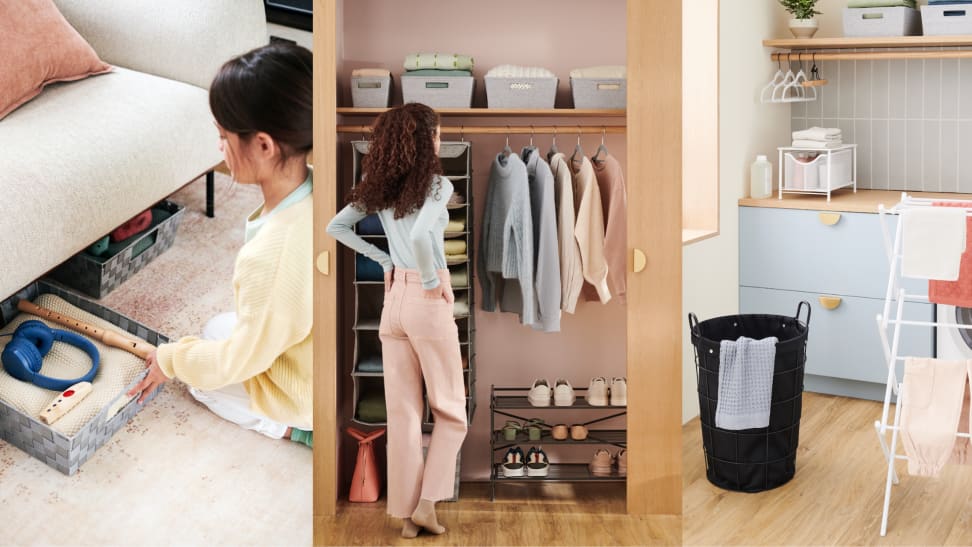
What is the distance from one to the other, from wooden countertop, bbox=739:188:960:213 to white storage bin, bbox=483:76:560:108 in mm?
1689

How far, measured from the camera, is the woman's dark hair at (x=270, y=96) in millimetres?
2592

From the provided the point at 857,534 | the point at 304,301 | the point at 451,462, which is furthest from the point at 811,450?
the point at 304,301

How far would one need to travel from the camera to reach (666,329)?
3.39 metres

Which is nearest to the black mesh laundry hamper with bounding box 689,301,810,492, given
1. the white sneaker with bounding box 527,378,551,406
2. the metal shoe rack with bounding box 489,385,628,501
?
the metal shoe rack with bounding box 489,385,628,501

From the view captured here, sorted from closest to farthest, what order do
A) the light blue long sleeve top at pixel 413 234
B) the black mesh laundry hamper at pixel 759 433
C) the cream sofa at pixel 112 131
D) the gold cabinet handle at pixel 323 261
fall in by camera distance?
1. the cream sofa at pixel 112 131
2. the light blue long sleeve top at pixel 413 234
3. the gold cabinet handle at pixel 323 261
4. the black mesh laundry hamper at pixel 759 433

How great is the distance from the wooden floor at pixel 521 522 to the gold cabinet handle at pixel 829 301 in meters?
1.56

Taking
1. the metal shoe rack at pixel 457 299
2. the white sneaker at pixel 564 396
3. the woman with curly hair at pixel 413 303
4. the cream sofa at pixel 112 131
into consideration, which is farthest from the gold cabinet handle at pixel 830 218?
the cream sofa at pixel 112 131

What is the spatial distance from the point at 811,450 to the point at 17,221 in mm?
3054

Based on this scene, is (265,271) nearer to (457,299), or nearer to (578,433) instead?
(457,299)

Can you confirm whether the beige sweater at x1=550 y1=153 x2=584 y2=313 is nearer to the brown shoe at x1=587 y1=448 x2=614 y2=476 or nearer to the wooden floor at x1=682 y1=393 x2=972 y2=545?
the brown shoe at x1=587 y1=448 x2=614 y2=476

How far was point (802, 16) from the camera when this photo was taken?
15.9 ft

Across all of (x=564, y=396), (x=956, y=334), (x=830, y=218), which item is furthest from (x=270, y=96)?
(x=830, y=218)

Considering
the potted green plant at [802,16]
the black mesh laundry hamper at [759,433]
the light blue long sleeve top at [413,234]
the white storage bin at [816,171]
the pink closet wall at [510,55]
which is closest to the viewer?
the light blue long sleeve top at [413,234]

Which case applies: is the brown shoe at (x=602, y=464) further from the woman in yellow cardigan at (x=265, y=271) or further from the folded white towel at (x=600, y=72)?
the folded white towel at (x=600, y=72)
